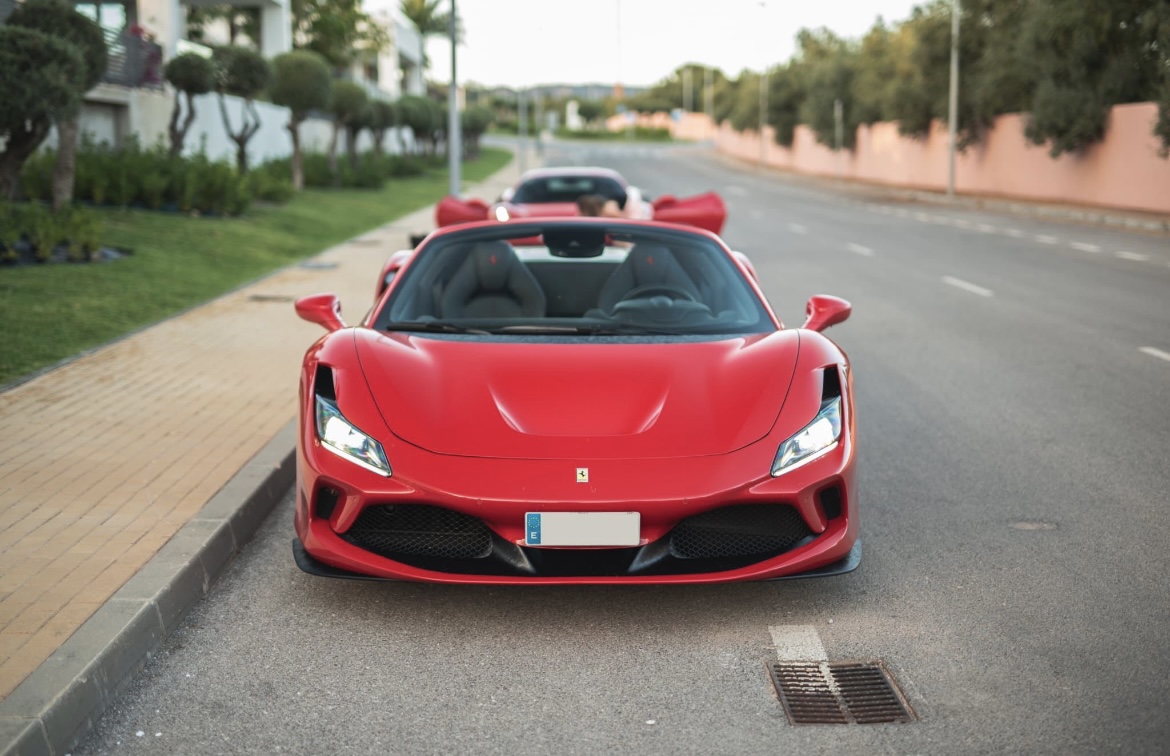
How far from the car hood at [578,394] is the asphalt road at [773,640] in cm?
62

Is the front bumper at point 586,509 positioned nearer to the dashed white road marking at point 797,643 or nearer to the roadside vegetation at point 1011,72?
the dashed white road marking at point 797,643

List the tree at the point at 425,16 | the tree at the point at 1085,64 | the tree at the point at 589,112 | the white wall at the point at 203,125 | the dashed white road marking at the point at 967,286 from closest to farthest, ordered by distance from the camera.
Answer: the dashed white road marking at the point at 967,286 → the white wall at the point at 203,125 → the tree at the point at 1085,64 → the tree at the point at 425,16 → the tree at the point at 589,112

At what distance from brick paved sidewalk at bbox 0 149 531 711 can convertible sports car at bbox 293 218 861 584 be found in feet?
2.87

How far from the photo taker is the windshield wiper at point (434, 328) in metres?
5.31

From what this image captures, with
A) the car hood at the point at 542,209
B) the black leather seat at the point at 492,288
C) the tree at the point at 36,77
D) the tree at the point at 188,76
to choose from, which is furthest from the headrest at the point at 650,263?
the tree at the point at 188,76

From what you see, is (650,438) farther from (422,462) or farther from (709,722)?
(709,722)

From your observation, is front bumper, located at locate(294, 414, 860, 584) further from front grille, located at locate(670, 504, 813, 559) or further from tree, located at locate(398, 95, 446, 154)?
tree, located at locate(398, 95, 446, 154)

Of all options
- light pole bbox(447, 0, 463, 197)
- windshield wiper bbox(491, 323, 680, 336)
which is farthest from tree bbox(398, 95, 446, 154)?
windshield wiper bbox(491, 323, 680, 336)

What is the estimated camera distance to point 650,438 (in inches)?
173

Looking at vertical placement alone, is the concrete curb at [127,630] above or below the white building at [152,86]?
below

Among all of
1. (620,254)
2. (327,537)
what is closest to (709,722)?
(327,537)

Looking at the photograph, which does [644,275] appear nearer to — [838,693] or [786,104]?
[838,693]

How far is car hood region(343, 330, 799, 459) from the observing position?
4.39 m

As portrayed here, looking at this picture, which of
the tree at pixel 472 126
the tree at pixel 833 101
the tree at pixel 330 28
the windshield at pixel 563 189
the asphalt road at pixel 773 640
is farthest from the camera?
the tree at pixel 472 126
